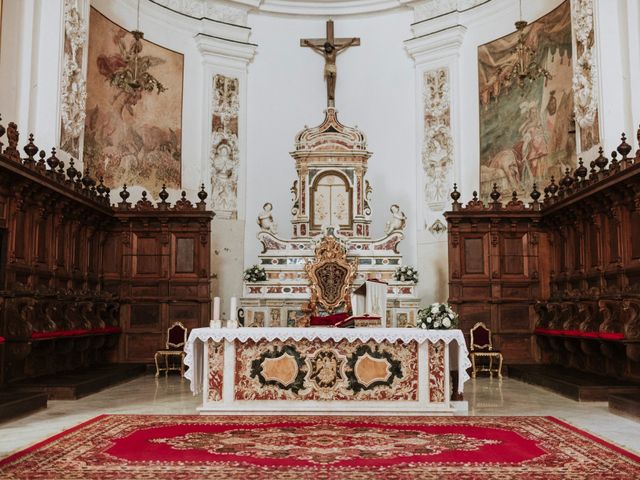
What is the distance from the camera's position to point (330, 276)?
13109 mm

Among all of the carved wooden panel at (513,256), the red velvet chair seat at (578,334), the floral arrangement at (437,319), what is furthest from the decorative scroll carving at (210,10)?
the floral arrangement at (437,319)

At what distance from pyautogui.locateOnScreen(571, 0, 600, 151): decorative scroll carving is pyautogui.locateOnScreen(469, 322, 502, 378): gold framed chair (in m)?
3.70

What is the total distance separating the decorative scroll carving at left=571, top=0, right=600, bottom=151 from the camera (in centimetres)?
1220

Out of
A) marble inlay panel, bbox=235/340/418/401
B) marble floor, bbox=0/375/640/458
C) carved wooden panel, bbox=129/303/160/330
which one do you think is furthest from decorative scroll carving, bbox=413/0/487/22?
marble inlay panel, bbox=235/340/418/401

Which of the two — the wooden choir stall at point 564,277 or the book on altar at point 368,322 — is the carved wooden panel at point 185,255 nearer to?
the wooden choir stall at point 564,277

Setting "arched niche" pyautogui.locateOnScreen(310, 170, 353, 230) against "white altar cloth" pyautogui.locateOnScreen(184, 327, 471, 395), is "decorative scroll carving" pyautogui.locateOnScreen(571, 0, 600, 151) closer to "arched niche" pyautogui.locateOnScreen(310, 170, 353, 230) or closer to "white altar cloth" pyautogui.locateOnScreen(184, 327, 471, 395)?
"arched niche" pyautogui.locateOnScreen(310, 170, 353, 230)

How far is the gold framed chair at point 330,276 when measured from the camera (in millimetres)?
13000

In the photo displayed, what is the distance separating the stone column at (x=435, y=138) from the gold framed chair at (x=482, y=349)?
3408mm

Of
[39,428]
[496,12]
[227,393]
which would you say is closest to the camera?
[39,428]

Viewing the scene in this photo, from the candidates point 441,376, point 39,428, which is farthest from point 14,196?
point 441,376

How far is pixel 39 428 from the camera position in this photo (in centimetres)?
698

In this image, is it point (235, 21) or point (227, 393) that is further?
point (235, 21)

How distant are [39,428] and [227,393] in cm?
202

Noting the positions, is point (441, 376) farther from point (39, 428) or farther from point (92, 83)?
point (92, 83)
